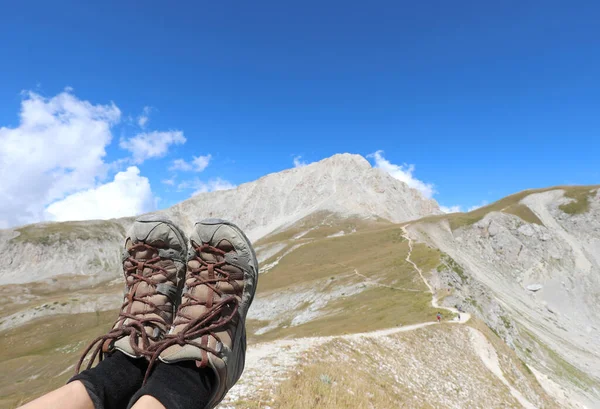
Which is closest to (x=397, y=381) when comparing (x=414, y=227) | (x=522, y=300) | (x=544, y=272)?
(x=522, y=300)

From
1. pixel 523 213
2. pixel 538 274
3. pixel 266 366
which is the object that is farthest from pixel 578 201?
pixel 266 366

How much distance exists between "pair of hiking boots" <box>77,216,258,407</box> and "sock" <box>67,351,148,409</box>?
187 mm

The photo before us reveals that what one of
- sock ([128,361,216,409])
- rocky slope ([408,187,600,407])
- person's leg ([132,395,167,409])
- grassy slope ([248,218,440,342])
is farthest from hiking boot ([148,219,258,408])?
rocky slope ([408,187,600,407])

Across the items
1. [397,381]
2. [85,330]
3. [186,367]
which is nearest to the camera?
[186,367]

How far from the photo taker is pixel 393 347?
61.8ft

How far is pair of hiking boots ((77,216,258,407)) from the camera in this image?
4.74 m

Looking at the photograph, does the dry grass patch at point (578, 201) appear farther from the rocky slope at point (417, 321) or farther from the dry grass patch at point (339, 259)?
the dry grass patch at point (339, 259)

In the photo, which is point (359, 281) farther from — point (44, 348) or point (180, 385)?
point (44, 348)

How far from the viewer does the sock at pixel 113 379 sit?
411 cm

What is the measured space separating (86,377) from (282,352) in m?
9.74

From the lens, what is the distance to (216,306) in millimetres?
5508

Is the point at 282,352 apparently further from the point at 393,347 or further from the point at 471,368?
the point at 471,368

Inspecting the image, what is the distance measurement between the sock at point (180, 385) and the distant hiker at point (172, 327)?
1 cm

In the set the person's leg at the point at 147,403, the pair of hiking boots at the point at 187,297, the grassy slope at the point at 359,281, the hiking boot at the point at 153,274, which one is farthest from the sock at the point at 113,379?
the grassy slope at the point at 359,281
